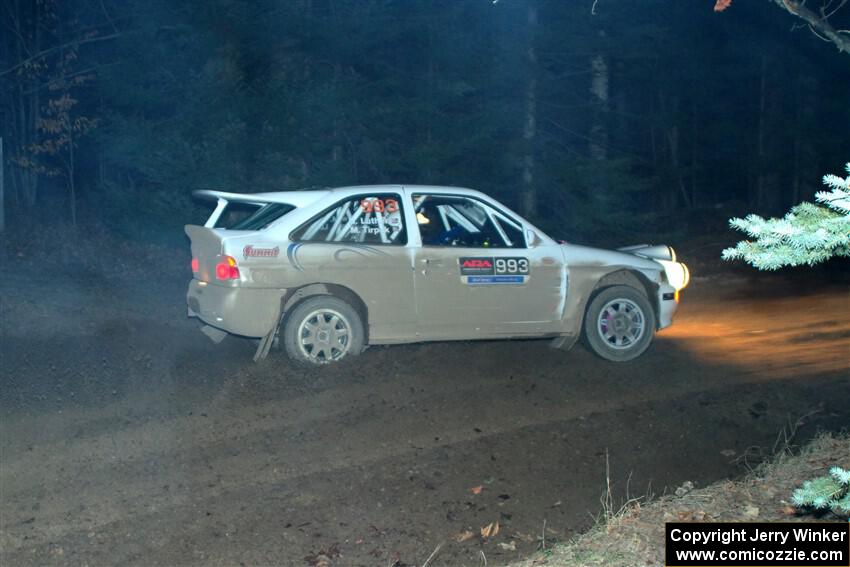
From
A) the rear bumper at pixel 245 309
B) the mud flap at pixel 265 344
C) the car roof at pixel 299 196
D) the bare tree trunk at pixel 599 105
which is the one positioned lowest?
the mud flap at pixel 265 344

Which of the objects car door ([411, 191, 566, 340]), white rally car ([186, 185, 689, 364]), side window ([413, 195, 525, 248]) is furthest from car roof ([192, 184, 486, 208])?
car door ([411, 191, 566, 340])

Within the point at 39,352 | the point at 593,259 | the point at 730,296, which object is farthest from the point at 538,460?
the point at 730,296

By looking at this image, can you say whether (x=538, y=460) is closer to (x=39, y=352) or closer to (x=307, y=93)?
(x=39, y=352)

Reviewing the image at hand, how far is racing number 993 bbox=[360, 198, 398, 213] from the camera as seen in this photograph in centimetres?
933

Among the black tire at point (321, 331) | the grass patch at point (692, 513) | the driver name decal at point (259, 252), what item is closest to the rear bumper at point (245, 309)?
the black tire at point (321, 331)

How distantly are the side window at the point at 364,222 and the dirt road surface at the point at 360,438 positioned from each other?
119cm

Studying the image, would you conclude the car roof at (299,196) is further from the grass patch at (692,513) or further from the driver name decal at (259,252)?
the grass patch at (692,513)

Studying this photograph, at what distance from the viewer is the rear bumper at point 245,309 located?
881 centimetres

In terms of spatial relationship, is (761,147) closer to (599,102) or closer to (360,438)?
(599,102)

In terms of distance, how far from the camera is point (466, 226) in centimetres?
982

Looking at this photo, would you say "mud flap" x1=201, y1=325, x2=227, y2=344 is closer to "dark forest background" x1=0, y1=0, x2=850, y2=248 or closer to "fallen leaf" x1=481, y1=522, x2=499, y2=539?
"fallen leaf" x1=481, y1=522, x2=499, y2=539

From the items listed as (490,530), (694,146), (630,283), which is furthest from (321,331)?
(694,146)

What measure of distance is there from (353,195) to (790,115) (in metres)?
27.8

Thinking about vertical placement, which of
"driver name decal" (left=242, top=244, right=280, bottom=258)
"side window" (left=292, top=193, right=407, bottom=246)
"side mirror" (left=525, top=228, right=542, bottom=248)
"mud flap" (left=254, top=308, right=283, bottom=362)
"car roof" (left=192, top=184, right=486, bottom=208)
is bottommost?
"mud flap" (left=254, top=308, right=283, bottom=362)
